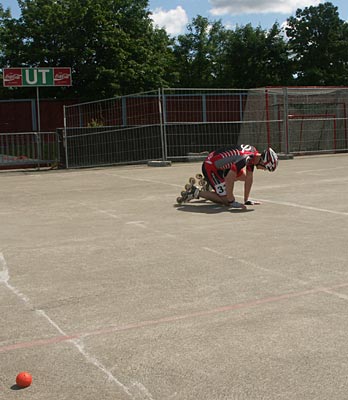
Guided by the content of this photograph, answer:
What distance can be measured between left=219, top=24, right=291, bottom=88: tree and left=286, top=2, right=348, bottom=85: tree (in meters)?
1.88

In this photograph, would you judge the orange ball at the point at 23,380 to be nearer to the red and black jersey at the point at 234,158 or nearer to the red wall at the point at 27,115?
the red and black jersey at the point at 234,158

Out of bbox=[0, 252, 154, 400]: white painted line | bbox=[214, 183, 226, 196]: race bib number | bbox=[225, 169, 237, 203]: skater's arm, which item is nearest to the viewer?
bbox=[0, 252, 154, 400]: white painted line

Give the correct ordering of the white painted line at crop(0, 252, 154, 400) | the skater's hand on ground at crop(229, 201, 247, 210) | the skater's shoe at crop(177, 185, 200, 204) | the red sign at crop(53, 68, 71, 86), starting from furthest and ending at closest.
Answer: the red sign at crop(53, 68, 71, 86) < the skater's shoe at crop(177, 185, 200, 204) < the skater's hand on ground at crop(229, 201, 247, 210) < the white painted line at crop(0, 252, 154, 400)

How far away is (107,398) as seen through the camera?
2.80 m

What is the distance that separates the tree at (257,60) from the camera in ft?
188

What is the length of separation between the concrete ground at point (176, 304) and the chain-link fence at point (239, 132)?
10.6m

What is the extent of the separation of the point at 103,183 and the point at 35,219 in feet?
17.4

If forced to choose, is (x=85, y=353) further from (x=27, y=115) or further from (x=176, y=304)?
(x=27, y=115)

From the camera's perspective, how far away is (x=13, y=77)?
23.5 meters

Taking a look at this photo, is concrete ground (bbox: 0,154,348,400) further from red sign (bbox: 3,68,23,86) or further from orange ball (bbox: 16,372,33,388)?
red sign (bbox: 3,68,23,86)

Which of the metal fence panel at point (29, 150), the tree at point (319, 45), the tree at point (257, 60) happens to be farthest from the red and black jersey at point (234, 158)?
the tree at point (319, 45)

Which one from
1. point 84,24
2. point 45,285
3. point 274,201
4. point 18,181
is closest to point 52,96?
point 84,24

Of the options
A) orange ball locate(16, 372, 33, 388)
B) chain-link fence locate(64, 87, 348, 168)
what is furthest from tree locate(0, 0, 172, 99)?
orange ball locate(16, 372, 33, 388)

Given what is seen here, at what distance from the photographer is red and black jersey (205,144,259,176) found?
863cm
